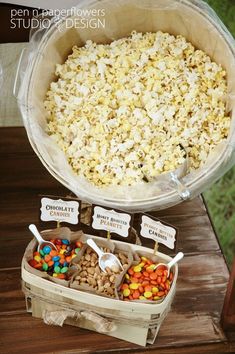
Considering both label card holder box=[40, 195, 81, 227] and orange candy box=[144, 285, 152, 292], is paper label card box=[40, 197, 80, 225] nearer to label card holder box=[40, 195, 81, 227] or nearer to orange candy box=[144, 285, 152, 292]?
label card holder box=[40, 195, 81, 227]

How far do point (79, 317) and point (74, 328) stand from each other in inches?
3.3

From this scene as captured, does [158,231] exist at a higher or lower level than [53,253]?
higher

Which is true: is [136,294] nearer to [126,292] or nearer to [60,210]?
[126,292]

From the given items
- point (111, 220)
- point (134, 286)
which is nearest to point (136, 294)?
point (134, 286)

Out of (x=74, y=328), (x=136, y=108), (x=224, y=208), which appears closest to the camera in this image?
(x=74, y=328)

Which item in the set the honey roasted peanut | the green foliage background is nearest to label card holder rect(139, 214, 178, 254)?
the honey roasted peanut

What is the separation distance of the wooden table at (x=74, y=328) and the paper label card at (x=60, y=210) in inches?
9.5

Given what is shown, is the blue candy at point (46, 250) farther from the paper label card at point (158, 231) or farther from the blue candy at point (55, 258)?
the paper label card at point (158, 231)

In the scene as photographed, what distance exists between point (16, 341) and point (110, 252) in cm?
37

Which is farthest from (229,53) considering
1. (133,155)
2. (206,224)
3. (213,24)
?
(206,224)

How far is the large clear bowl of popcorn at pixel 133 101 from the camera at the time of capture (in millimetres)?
1743

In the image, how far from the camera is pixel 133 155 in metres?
1.77

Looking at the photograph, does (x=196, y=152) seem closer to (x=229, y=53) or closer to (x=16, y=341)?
(x=229, y=53)

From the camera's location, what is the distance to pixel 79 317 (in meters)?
1.60
